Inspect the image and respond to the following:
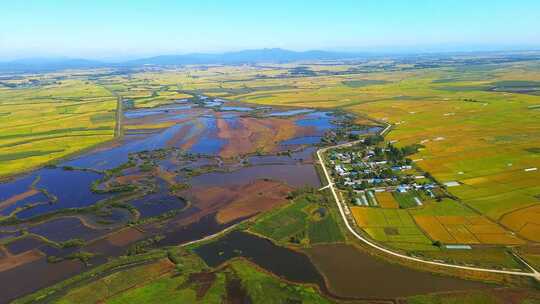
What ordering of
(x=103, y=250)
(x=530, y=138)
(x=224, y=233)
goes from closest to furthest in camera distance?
(x=103, y=250)
(x=224, y=233)
(x=530, y=138)

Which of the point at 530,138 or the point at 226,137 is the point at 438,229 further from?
the point at 226,137

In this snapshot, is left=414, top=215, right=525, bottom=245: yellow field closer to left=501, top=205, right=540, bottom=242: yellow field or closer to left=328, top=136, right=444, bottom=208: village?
left=501, top=205, right=540, bottom=242: yellow field

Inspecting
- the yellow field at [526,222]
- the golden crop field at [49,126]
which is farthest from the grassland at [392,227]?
the golden crop field at [49,126]

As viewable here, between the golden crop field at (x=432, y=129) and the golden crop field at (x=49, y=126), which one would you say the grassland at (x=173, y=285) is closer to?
the golden crop field at (x=432, y=129)

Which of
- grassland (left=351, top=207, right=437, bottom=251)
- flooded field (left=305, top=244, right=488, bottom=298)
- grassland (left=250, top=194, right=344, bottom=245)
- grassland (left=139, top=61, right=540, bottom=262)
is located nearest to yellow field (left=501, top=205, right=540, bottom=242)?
grassland (left=139, top=61, right=540, bottom=262)

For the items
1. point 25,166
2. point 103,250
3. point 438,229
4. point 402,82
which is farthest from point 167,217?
point 402,82
